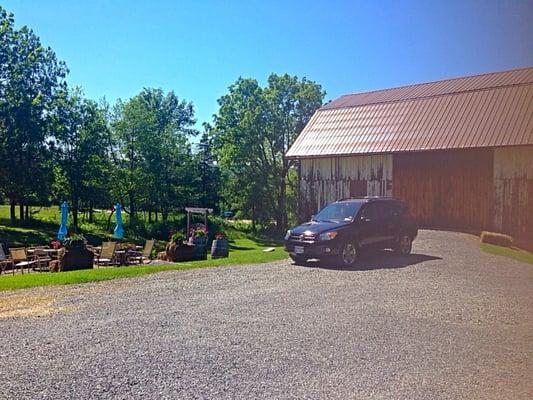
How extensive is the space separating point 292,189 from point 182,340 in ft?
116

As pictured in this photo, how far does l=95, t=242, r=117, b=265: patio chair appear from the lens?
17.0 m

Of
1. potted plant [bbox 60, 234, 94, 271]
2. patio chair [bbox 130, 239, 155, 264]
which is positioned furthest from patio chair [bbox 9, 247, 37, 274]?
patio chair [bbox 130, 239, 155, 264]

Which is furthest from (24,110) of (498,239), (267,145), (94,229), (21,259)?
(498,239)

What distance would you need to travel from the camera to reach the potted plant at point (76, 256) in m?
13.9

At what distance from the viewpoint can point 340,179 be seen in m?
25.2

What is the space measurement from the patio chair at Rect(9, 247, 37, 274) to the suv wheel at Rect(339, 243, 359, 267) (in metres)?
9.80

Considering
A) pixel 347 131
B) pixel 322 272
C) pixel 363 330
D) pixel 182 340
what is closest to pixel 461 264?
pixel 322 272

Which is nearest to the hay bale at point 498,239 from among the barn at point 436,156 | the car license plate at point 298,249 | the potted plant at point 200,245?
the barn at point 436,156

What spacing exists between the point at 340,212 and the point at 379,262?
66.8 inches

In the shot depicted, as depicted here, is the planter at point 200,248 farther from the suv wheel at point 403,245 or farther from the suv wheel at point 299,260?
the suv wheel at point 403,245

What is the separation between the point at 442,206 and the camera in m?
21.2

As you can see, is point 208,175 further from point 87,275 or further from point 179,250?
point 87,275

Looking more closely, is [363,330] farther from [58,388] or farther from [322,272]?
[322,272]

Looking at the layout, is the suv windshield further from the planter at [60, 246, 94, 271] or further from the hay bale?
the planter at [60, 246, 94, 271]
